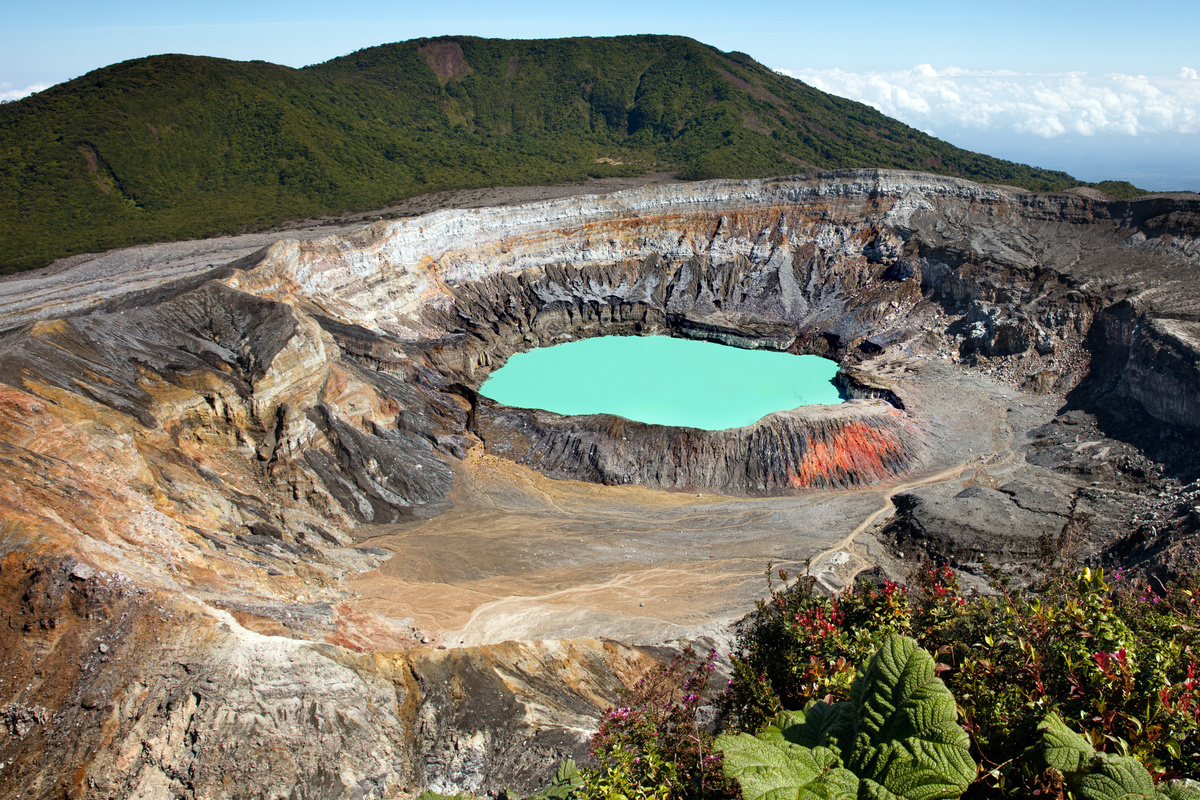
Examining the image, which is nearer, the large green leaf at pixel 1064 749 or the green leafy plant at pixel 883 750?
the green leafy plant at pixel 883 750

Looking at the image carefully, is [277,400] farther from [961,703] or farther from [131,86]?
[131,86]

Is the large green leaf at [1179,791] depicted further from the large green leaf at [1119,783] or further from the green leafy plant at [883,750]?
the green leafy plant at [883,750]

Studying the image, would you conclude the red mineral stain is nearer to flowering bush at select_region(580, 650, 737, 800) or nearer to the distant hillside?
flowering bush at select_region(580, 650, 737, 800)

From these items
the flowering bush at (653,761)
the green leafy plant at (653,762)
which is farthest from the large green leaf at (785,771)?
the flowering bush at (653,761)

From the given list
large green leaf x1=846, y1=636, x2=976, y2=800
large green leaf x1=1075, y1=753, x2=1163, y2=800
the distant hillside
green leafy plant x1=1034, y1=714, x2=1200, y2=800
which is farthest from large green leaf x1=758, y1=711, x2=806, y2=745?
the distant hillside

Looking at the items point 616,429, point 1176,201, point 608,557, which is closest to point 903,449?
point 616,429
